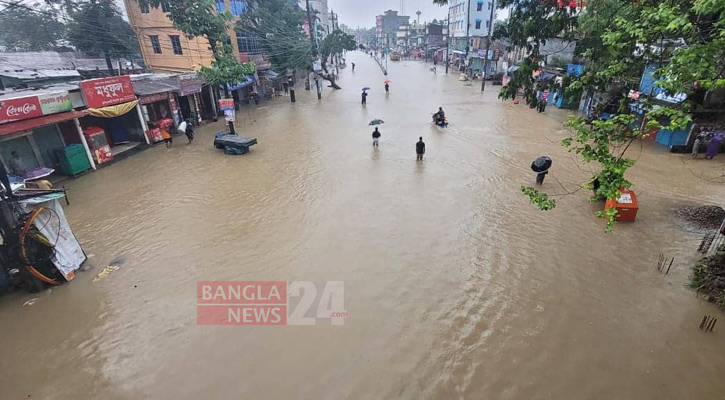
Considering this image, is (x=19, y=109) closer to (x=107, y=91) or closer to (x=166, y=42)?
(x=107, y=91)

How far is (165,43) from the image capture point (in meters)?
27.2

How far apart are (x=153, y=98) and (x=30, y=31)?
72.1ft

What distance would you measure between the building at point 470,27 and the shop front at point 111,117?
4585cm

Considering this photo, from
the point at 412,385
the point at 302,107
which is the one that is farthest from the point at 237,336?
the point at 302,107

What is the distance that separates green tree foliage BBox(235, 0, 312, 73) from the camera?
102 feet

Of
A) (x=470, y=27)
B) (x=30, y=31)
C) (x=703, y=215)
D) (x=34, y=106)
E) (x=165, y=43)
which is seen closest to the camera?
(x=703, y=215)

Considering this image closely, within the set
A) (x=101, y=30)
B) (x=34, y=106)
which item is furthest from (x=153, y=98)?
(x=101, y=30)

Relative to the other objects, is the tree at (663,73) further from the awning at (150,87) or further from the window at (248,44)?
the window at (248,44)

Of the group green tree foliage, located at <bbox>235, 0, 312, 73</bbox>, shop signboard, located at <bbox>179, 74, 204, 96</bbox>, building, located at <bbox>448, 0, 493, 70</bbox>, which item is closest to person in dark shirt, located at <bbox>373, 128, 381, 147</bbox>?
shop signboard, located at <bbox>179, 74, 204, 96</bbox>

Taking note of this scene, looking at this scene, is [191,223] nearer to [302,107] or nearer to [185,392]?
[185,392]

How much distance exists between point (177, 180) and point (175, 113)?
932 cm

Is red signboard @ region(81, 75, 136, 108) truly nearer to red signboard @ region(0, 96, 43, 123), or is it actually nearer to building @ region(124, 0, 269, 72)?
red signboard @ region(0, 96, 43, 123)

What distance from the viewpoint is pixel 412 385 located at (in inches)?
233

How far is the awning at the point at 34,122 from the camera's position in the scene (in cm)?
1189
